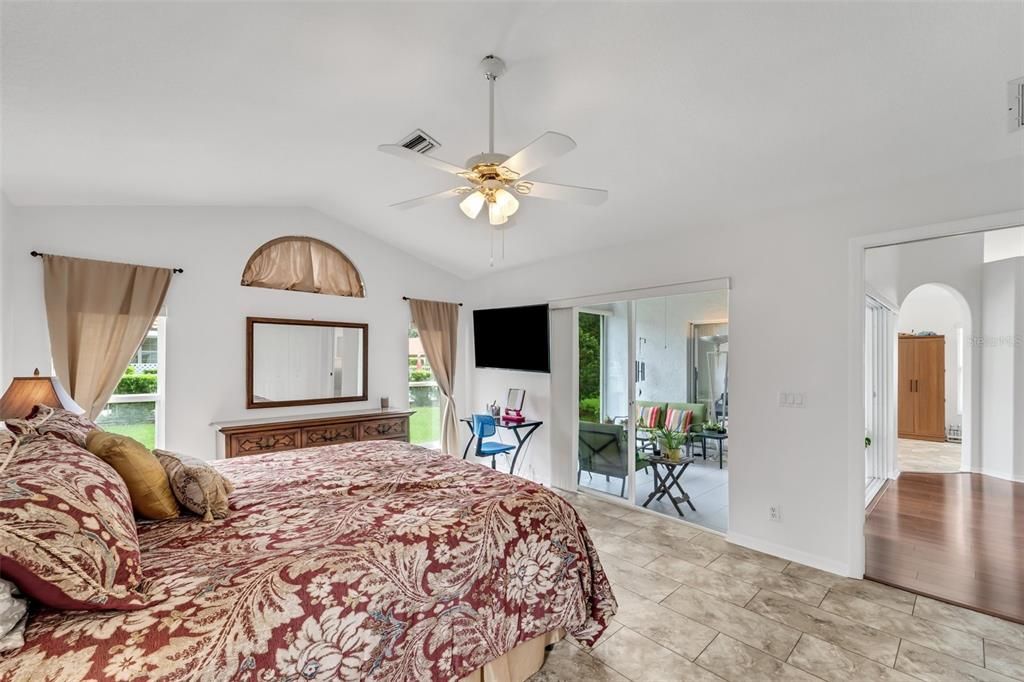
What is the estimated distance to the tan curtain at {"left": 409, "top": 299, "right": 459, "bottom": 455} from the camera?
5391 millimetres

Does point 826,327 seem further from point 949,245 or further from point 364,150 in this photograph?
point 364,150

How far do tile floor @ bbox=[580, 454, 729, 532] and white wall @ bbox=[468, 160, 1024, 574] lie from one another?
377 millimetres

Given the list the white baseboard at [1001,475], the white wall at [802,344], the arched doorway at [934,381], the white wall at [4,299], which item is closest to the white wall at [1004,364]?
the white baseboard at [1001,475]

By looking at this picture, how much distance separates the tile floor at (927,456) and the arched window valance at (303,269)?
6.41m

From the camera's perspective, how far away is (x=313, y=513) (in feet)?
5.97

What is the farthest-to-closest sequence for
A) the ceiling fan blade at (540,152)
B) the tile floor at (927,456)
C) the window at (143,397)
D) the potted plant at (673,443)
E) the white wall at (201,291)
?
the tile floor at (927,456) → the potted plant at (673,443) → the window at (143,397) → the white wall at (201,291) → the ceiling fan blade at (540,152)

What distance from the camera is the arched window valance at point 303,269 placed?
430 cm

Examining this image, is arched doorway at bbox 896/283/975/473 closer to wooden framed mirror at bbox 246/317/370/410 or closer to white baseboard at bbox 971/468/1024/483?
white baseboard at bbox 971/468/1024/483

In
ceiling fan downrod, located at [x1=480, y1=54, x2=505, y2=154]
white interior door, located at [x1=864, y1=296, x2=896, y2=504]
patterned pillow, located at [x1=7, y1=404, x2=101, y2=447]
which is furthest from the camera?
white interior door, located at [x1=864, y1=296, x2=896, y2=504]

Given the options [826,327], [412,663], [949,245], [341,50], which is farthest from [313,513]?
[949,245]

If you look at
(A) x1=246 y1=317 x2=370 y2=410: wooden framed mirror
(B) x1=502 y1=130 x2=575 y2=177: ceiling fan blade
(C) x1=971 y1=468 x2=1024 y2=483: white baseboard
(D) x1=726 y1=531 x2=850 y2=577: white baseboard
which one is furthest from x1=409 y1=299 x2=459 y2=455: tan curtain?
(C) x1=971 y1=468 x2=1024 y2=483: white baseboard

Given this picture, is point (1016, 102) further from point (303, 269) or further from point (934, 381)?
point (303, 269)

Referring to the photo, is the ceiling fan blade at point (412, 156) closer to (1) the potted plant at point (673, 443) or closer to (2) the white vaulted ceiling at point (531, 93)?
(2) the white vaulted ceiling at point (531, 93)

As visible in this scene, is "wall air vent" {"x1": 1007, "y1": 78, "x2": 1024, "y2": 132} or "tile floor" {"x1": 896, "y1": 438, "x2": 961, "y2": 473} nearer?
"wall air vent" {"x1": 1007, "y1": 78, "x2": 1024, "y2": 132}
